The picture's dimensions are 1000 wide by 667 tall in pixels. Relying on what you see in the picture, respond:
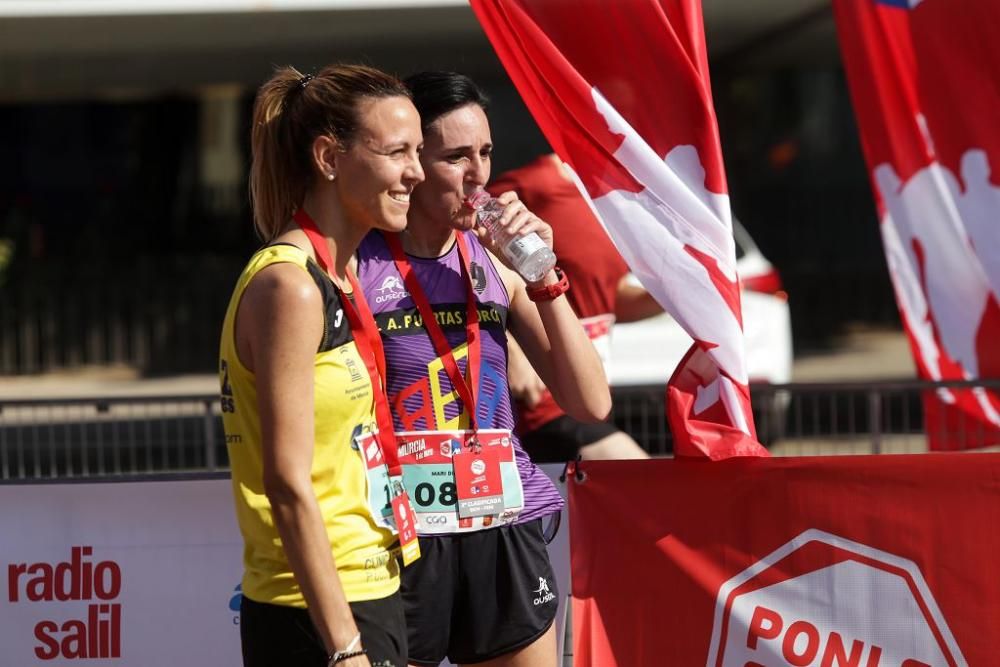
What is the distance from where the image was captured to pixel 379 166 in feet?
9.30

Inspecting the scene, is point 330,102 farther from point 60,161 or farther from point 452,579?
point 60,161

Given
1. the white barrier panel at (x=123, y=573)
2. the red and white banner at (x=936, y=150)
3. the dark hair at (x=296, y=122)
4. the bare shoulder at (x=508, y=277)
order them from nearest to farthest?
the dark hair at (x=296, y=122)
the bare shoulder at (x=508, y=277)
the white barrier panel at (x=123, y=573)
the red and white banner at (x=936, y=150)

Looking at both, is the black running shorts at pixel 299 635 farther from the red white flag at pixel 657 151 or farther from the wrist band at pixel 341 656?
the red white flag at pixel 657 151

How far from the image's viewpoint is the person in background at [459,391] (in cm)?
323

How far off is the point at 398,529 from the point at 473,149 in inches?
35.9

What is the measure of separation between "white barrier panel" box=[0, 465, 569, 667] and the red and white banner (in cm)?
146

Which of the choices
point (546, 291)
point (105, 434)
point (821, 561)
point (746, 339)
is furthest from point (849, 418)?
point (546, 291)

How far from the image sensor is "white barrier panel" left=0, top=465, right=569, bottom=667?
4.43 metres

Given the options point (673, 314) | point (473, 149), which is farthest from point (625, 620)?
point (473, 149)

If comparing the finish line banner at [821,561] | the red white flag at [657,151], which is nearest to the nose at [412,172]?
the red white flag at [657,151]

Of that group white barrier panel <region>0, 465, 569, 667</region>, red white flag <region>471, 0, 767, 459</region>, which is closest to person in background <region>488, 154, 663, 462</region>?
white barrier panel <region>0, 465, 569, 667</region>

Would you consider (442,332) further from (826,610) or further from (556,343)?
(826,610)

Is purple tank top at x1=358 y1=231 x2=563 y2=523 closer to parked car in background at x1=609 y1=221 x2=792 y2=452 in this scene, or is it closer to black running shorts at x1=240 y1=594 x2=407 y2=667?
black running shorts at x1=240 y1=594 x2=407 y2=667

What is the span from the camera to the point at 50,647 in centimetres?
443
